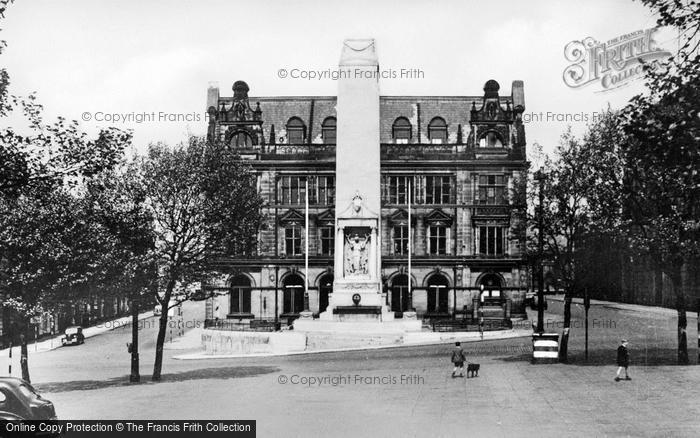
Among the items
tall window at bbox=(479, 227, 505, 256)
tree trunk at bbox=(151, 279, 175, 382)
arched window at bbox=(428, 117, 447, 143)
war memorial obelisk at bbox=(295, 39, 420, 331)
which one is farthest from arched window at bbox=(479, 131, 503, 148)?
tree trunk at bbox=(151, 279, 175, 382)

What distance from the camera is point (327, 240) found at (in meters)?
63.1

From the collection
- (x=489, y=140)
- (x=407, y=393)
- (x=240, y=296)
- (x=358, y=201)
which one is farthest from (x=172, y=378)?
(x=489, y=140)

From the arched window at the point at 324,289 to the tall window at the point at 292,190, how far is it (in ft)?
19.8

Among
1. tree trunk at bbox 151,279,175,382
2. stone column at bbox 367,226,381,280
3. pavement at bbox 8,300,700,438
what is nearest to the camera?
pavement at bbox 8,300,700,438

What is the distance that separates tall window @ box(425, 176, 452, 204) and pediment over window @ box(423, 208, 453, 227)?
91 cm

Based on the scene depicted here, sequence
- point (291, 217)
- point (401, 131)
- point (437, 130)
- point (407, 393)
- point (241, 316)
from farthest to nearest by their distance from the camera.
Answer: point (401, 131)
point (437, 130)
point (291, 217)
point (241, 316)
point (407, 393)

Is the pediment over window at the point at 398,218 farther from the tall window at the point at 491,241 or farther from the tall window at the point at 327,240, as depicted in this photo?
the tall window at the point at 491,241

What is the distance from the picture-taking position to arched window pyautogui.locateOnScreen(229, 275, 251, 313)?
62469 millimetres

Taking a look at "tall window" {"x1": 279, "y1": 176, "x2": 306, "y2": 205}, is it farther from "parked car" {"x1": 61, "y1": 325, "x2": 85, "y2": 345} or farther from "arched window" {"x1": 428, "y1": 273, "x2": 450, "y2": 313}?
"parked car" {"x1": 61, "y1": 325, "x2": 85, "y2": 345}

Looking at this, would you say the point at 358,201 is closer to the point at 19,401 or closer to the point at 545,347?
the point at 545,347

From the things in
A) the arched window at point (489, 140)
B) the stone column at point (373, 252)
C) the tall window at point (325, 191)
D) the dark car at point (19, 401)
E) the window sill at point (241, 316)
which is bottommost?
the window sill at point (241, 316)

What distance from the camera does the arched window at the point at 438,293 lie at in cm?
6156

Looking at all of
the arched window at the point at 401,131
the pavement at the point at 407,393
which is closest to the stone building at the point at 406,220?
the arched window at the point at 401,131

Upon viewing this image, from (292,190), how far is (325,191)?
2.50 m
